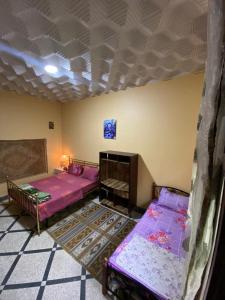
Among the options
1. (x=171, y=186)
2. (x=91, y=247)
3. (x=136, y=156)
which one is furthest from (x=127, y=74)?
(x=91, y=247)

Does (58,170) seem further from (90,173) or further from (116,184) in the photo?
(116,184)

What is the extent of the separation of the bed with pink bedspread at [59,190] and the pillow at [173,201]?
1797 mm

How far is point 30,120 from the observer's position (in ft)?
14.3

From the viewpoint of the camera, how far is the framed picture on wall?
3.71 meters

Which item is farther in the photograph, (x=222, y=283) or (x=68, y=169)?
(x=68, y=169)

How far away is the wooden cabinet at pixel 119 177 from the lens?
322 centimetres

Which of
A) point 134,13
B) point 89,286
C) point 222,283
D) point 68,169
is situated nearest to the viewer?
point 222,283

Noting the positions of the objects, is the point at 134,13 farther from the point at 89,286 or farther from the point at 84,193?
the point at 84,193

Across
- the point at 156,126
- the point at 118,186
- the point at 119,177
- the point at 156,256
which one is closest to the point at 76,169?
the point at 119,177

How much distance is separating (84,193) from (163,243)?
7.07ft

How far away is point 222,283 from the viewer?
0.59 meters

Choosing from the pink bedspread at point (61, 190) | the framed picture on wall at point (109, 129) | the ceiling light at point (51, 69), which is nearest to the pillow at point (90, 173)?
the pink bedspread at point (61, 190)

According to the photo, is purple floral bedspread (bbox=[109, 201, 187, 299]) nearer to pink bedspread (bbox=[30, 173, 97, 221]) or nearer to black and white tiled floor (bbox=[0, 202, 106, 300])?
black and white tiled floor (bbox=[0, 202, 106, 300])

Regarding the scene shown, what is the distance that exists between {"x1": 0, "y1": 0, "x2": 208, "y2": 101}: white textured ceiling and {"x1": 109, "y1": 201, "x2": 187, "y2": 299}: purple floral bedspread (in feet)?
7.23
